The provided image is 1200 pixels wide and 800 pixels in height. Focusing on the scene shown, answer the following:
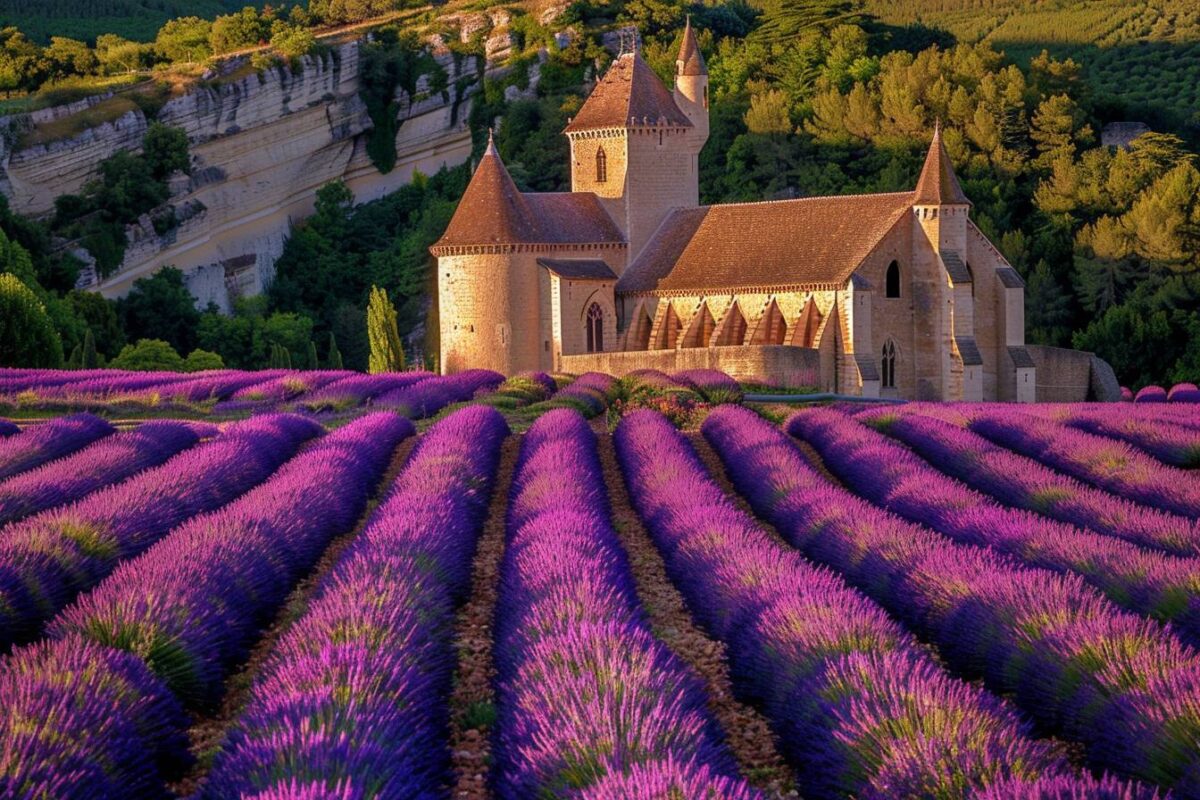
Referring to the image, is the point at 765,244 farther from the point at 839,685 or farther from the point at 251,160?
the point at 839,685

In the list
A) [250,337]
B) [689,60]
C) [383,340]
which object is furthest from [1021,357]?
[250,337]

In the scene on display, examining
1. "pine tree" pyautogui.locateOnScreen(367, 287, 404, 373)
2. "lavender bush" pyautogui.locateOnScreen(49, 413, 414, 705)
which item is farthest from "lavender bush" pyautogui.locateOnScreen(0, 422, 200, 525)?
"pine tree" pyautogui.locateOnScreen(367, 287, 404, 373)

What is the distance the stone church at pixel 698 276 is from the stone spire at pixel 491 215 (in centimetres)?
4

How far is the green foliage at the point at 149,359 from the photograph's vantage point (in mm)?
41469

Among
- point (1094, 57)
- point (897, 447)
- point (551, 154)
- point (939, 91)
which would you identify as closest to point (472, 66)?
point (551, 154)

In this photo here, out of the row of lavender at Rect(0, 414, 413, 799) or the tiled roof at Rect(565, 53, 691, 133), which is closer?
the row of lavender at Rect(0, 414, 413, 799)

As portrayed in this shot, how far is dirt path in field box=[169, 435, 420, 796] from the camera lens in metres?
7.32

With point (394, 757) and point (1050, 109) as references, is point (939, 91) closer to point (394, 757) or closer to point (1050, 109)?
point (1050, 109)

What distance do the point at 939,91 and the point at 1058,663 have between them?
A: 49540 millimetres

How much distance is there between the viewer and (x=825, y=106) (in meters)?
57.7

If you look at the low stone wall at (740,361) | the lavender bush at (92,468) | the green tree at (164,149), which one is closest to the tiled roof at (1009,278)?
the low stone wall at (740,361)

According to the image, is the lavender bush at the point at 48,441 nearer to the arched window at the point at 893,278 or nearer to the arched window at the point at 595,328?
the arched window at the point at 595,328

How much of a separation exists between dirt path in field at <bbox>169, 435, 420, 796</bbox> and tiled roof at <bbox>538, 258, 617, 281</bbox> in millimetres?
25307

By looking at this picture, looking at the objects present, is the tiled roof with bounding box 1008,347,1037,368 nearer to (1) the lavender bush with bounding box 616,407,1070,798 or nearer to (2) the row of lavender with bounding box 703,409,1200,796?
(2) the row of lavender with bounding box 703,409,1200,796
